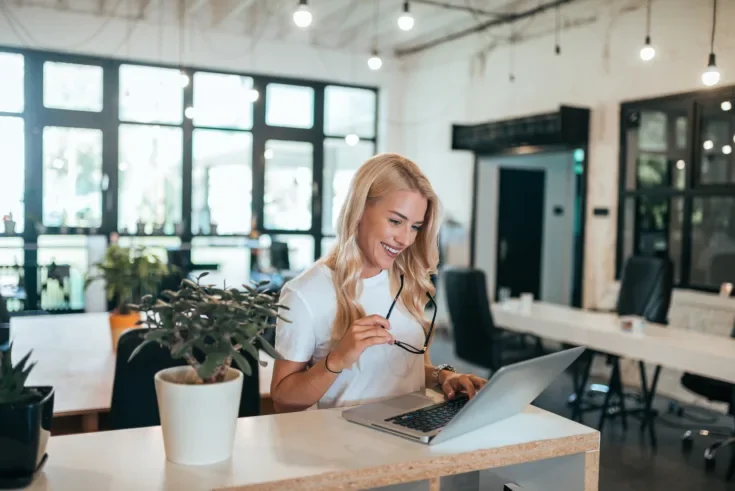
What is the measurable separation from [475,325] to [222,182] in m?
4.75

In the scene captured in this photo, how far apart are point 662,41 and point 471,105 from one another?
2.65 m

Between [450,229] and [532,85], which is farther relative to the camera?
[450,229]

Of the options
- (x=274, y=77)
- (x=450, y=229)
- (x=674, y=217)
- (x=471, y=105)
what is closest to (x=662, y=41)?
(x=674, y=217)

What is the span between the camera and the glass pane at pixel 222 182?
820 cm

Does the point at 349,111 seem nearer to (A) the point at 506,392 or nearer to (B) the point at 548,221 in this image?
(B) the point at 548,221

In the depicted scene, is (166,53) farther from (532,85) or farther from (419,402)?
(419,402)

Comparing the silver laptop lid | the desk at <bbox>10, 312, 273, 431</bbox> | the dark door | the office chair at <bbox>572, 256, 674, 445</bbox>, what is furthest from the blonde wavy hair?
the dark door

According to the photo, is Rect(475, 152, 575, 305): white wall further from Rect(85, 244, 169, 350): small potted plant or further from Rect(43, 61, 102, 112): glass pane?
Rect(85, 244, 169, 350): small potted plant

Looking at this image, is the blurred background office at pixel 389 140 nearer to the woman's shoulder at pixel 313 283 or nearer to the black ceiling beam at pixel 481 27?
the black ceiling beam at pixel 481 27

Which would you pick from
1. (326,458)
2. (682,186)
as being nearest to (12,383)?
(326,458)

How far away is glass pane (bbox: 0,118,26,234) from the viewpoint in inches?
292

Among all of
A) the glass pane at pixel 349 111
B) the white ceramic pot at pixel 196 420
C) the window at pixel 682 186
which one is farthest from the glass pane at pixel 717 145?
the white ceramic pot at pixel 196 420

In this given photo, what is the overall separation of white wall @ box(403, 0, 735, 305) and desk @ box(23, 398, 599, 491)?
4468 mm

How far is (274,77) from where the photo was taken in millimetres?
8453
